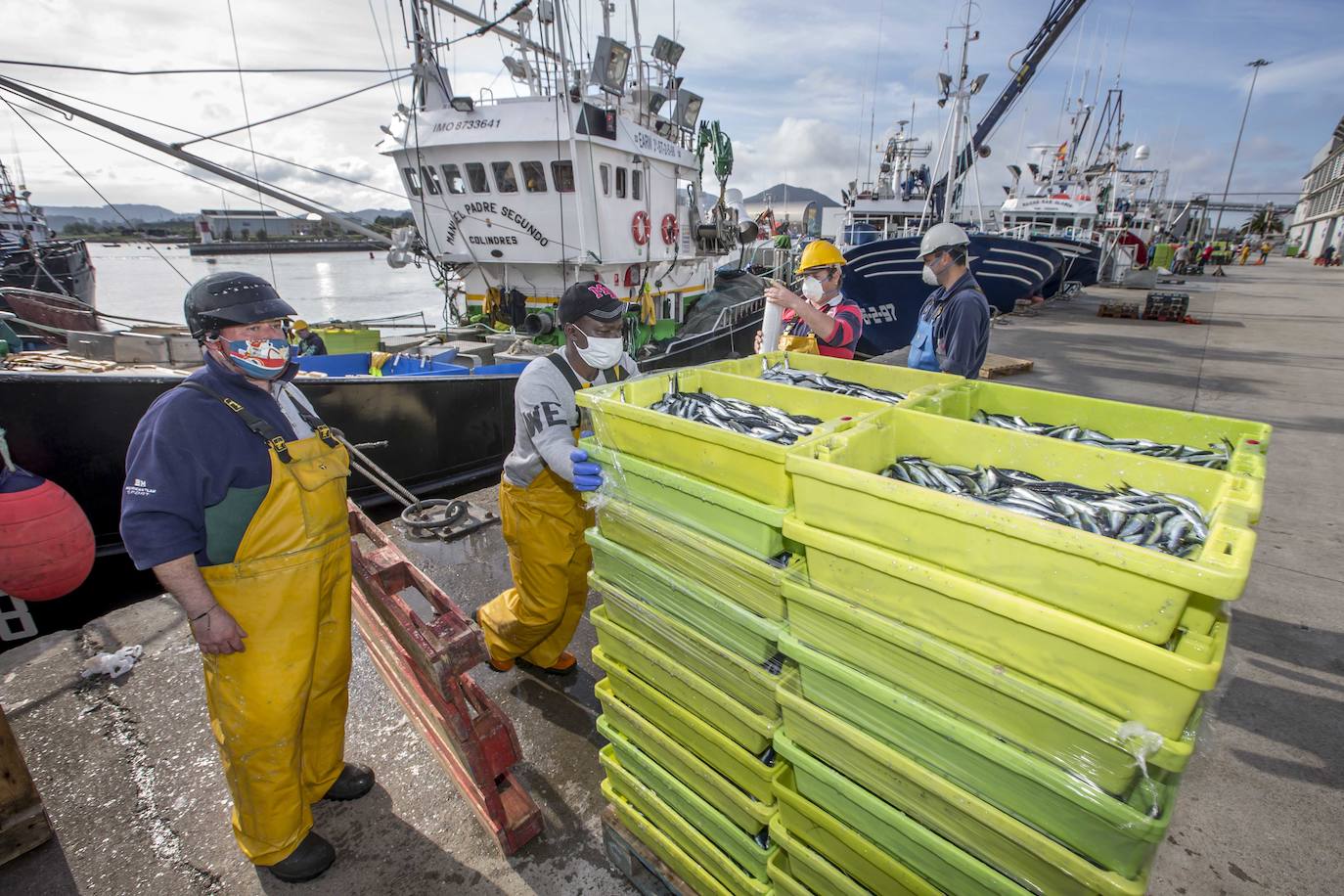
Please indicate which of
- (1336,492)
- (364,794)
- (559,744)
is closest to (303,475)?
(364,794)

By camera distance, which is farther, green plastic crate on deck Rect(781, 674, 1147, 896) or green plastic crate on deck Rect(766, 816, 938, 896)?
green plastic crate on deck Rect(766, 816, 938, 896)

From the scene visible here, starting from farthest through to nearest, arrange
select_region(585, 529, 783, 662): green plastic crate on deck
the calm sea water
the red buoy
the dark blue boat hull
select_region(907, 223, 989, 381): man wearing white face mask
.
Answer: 1. the calm sea water
2. the dark blue boat hull
3. select_region(907, 223, 989, 381): man wearing white face mask
4. the red buoy
5. select_region(585, 529, 783, 662): green plastic crate on deck

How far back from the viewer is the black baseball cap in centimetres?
267

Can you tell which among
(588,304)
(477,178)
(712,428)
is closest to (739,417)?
(712,428)

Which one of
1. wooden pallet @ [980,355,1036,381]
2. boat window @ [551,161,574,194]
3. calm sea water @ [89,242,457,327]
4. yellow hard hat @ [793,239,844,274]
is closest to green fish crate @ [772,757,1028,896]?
yellow hard hat @ [793,239,844,274]

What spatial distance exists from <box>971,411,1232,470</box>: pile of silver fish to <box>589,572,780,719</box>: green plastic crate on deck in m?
0.99

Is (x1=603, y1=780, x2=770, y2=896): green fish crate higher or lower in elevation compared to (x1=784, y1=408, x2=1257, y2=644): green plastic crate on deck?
lower

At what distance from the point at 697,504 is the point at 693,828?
1.05 m

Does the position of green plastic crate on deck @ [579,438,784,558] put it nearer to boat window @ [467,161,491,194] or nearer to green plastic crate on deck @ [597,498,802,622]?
green plastic crate on deck @ [597,498,802,622]

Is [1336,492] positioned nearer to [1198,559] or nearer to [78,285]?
[1198,559]

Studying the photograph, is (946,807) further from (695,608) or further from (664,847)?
(664,847)

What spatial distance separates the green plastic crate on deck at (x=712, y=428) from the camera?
144cm

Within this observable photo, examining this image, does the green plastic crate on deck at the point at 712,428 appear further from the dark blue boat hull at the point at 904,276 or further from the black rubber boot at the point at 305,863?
the dark blue boat hull at the point at 904,276

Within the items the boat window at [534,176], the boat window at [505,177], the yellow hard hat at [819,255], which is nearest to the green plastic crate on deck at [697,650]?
the yellow hard hat at [819,255]
